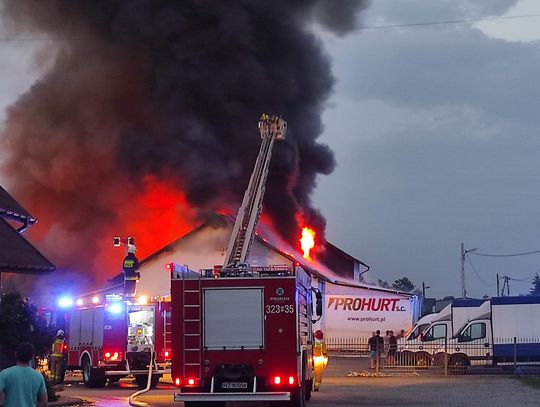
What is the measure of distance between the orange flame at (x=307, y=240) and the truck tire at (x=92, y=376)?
20.0m

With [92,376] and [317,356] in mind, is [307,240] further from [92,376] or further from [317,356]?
[317,356]

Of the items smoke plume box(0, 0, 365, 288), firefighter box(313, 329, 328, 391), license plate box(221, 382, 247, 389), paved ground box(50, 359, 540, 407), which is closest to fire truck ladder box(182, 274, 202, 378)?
license plate box(221, 382, 247, 389)

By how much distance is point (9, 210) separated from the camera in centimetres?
1841

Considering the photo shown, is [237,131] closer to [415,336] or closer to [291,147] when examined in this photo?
[291,147]

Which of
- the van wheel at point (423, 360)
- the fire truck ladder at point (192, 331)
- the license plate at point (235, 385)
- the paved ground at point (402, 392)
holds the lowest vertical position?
the paved ground at point (402, 392)

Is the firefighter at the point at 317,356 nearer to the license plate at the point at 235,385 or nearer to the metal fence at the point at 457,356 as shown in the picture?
the license plate at the point at 235,385

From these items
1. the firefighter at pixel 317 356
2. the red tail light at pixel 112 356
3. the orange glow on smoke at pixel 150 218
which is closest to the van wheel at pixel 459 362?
the firefighter at pixel 317 356

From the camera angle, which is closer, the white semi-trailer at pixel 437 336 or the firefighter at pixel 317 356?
the firefighter at pixel 317 356

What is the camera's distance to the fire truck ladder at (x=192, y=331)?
49.8ft

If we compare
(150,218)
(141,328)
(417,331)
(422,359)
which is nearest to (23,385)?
(141,328)

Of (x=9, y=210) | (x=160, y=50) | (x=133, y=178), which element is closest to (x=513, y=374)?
(x=9, y=210)

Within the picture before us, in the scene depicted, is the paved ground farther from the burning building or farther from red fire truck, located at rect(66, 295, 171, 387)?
the burning building

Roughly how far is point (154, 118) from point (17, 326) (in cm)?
2459

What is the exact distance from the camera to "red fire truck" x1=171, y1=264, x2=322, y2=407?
15.1 meters
